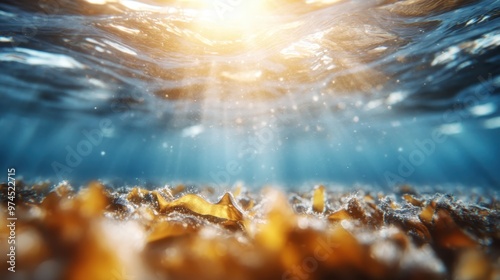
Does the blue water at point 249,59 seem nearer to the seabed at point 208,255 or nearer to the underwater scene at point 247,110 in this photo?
the underwater scene at point 247,110

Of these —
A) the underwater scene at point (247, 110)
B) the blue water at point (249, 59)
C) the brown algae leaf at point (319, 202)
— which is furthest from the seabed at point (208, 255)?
the blue water at point (249, 59)

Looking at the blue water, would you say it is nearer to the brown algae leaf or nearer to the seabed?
the brown algae leaf

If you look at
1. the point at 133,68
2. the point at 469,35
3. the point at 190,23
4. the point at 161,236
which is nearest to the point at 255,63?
the point at 190,23

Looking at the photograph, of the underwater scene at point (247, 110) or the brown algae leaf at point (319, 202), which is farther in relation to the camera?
the brown algae leaf at point (319, 202)

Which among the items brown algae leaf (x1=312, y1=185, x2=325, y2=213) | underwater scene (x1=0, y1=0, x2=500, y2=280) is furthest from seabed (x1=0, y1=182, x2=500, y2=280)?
brown algae leaf (x1=312, y1=185, x2=325, y2=213)

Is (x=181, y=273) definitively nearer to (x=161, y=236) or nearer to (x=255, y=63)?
(x=161, y=236)

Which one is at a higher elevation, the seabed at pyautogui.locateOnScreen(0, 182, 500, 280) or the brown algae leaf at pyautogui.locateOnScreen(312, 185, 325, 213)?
the seabed at pyautogui.locateOnScreen(0, 182, 500, 280)

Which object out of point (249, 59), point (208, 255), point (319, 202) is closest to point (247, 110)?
point (249, 59)

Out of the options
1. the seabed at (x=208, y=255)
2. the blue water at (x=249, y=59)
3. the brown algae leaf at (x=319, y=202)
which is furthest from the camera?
the blue water at (x=249, y=59)
